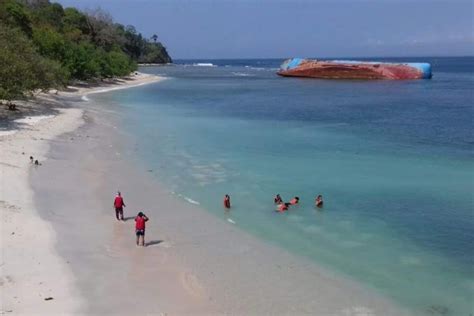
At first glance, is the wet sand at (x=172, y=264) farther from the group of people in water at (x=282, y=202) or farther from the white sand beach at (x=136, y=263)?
the group of people in water at (x=282, y=202)

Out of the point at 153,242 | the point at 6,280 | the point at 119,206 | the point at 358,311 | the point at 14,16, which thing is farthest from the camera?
the point at 14,16

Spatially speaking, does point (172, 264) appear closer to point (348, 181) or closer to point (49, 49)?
point (348, 181)

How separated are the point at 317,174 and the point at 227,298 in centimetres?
1575

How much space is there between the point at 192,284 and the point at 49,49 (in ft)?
193

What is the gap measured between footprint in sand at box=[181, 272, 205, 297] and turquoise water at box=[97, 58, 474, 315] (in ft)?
13.5

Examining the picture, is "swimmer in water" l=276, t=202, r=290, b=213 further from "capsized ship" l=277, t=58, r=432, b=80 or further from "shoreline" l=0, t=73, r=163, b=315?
"capsized ship" l=277, t=58, r=432, b=80

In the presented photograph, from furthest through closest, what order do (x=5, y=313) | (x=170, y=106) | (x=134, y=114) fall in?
(x=170, y=106) < (x=134, y=114) < (x=5, y=313)

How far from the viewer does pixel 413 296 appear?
14570 millimetres

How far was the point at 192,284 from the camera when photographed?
47.4 ft

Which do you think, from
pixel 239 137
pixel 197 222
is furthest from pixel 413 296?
pixel 239 137

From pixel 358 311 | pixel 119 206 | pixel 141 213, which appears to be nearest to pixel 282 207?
pixel 119 206

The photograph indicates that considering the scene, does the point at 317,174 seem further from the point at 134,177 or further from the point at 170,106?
the point at 170,106

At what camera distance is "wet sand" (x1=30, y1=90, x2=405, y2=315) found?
13.4 meters

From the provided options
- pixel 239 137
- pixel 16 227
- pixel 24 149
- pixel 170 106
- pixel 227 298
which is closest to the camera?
pixel 227 298
